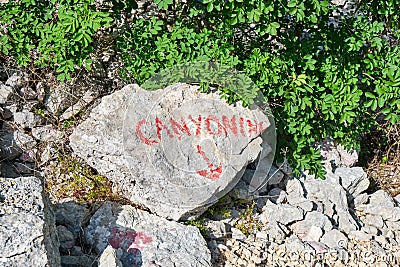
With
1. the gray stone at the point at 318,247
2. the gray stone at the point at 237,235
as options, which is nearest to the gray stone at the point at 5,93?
the gray stone at the point at 237,235

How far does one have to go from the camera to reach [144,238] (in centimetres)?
346

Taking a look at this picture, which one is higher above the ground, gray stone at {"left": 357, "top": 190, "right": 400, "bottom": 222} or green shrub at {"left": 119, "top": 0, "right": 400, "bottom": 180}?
green shrub at {"left": 119, "top": 0, "right": 400, "bottom": 180}

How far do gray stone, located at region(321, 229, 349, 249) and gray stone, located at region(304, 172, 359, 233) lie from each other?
191 millimetres

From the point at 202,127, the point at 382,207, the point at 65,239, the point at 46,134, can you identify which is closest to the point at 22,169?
the point at 46,134

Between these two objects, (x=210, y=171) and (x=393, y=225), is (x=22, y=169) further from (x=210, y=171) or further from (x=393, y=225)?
(x=393, y=225)

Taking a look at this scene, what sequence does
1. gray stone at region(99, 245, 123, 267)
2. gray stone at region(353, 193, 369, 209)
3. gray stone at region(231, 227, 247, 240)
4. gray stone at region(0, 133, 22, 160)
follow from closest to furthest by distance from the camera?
1. gray stone at region(99, 245, 123, 267)
2. gray stone at region(231, 227, 247, 240)
3. gray stone at region(0, 133, 22, 160)
4. gray stone at region(353, 193, 369, 209)

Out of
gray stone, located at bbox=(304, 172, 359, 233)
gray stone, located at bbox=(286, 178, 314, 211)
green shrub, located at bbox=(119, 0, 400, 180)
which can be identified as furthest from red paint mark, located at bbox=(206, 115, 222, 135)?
gray stone, located at bbox=(304, 172, 359, 233)

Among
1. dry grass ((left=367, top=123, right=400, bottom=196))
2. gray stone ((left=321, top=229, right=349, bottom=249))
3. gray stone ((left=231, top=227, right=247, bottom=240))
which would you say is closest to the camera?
gray stone ((left=231, top=227, right=247, bottom=240))

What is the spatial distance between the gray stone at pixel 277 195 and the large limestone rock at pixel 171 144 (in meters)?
0.51

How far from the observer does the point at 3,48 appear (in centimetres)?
397

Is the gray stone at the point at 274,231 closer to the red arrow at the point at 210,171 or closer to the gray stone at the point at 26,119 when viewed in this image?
the red arrow at the point at 210,171

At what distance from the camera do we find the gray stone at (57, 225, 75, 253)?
11.1 ft

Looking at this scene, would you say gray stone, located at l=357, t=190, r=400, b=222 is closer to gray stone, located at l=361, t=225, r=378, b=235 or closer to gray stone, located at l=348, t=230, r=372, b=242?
gray stone, located at l=361, t=225, r=378, b=235

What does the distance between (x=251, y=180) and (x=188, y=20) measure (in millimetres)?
1187
